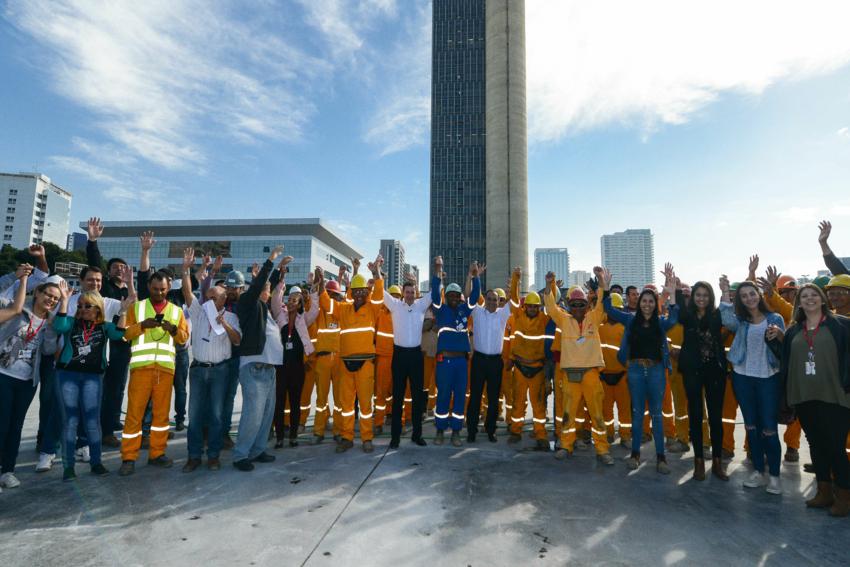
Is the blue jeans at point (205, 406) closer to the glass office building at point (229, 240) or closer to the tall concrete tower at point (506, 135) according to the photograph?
the tall concrete tower at point (506, 135)

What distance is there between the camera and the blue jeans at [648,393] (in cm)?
473

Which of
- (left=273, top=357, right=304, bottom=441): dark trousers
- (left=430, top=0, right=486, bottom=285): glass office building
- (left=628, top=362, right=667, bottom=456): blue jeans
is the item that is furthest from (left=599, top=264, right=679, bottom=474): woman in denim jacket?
(left=430, top=0, right=486, bottom=285): glass office building

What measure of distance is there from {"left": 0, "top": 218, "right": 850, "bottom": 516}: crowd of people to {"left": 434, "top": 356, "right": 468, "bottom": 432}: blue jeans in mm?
22

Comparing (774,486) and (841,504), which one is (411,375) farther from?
(841,504)

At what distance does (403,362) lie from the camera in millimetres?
5516

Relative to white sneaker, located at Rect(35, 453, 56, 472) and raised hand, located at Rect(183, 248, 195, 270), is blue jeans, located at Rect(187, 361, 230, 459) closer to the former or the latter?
raised hand, located at Rect(183, 248, 195, 270)

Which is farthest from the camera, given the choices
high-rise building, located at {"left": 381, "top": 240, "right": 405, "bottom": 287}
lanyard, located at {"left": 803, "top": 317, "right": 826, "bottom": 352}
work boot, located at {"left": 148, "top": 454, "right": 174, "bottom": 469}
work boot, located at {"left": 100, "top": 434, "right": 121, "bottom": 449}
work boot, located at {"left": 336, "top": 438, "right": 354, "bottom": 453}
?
high-rise building, located at {"left": 381, "top": 240, "right": 405, "bottom": 287}

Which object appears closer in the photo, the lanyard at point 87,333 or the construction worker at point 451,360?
the lanyard at point 87,333

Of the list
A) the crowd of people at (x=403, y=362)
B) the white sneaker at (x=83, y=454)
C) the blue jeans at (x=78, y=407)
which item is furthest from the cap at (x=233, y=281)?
the white sneaker at (x=83, y=454)

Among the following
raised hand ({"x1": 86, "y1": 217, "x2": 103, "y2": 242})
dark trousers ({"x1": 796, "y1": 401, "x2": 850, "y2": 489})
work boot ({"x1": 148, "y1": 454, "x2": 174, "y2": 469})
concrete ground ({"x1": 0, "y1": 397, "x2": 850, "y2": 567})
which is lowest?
concrete ground ({"x1": 0, "y1": 397, "x2": 850, "y2": 567})

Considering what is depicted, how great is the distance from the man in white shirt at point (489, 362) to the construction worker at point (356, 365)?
4.70 feet

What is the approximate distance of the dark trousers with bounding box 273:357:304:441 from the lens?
5.56 meters

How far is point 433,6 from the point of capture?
7925cm

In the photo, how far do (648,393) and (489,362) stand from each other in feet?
6.36
